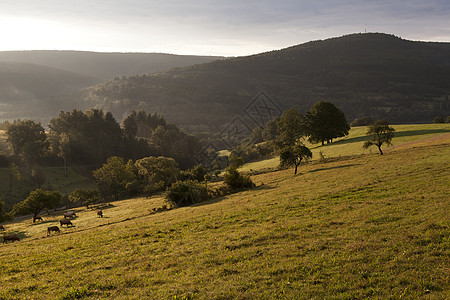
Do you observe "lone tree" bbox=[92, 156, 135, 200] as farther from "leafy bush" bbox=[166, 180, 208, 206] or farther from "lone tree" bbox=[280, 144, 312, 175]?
"lone tree" bbox=[280, 144, 312, 175]

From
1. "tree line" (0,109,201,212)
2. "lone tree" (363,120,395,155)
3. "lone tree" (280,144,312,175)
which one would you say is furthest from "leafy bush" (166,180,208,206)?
"tree line" (0,109,201,212)

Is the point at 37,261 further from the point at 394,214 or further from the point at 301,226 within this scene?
the point at 394,214

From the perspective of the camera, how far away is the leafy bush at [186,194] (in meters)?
47.1

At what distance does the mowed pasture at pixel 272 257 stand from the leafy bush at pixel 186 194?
19.9 metres

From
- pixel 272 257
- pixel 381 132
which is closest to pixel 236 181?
pixel 381 132

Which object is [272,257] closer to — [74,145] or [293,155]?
[293,155]

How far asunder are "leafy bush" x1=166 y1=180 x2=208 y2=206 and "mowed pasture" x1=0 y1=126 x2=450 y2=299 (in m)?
19.9

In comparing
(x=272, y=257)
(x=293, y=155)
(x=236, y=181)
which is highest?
(x=272, y=257)

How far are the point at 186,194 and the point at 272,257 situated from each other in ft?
110

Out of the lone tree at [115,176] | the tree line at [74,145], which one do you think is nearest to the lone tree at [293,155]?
the lone tree at [115,176]

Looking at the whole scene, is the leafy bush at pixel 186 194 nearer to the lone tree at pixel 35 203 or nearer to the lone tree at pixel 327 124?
the lone tree at pixel 35 203

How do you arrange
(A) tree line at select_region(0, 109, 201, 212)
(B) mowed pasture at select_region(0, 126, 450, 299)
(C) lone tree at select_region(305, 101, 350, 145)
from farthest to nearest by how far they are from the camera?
(A) tree line at select_region(0, 109, 201, 212) → (C) lone tree at select_region(305, 101, 350, 145) → (B) mowed pasture at select_region(0, 126, 450, 299)

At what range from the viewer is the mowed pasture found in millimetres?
11898

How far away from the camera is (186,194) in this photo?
4728cm
